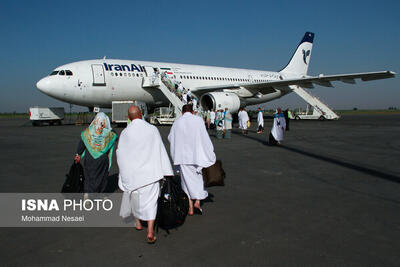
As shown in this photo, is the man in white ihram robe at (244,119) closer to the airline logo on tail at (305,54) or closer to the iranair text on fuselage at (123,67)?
the iranair text on fuselage at (123,67)

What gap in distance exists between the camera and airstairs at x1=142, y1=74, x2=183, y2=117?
18973mm

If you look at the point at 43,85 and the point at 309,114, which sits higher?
the point at 43,85

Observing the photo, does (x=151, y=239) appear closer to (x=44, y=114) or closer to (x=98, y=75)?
(x=98, y=75)

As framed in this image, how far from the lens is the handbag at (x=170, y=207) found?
3.46 metres

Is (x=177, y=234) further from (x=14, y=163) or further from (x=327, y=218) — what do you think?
(x=14, y=163)

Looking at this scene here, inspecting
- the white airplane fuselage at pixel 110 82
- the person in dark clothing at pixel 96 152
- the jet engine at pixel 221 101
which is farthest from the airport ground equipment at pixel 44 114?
the person in dark clothing at pixel 96 152

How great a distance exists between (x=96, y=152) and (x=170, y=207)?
1465 mm

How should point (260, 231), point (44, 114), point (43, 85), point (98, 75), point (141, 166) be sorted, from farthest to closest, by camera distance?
point (44, 114) → point (98, 75) → point (43, 85) → point (260, 231) → point (141, 166)

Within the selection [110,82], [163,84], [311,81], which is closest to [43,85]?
[110,82]

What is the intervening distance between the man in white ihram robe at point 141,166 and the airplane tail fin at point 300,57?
3053 centimetres

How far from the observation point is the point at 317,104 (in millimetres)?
27828

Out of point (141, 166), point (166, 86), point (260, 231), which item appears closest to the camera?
point (141, 166)

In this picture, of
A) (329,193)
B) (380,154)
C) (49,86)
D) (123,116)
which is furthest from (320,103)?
(329,193)

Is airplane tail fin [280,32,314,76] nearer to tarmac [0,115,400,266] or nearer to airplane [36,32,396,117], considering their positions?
airplane [36,32,396,117]
